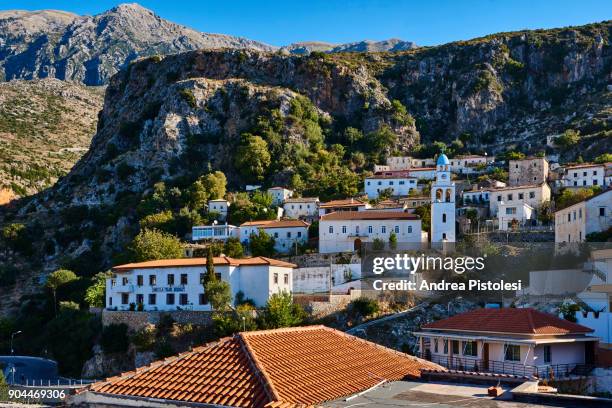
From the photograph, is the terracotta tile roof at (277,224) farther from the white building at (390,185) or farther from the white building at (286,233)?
the white building at (390,185)

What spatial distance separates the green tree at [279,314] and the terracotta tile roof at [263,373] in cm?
2937

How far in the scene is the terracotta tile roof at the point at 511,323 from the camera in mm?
31688

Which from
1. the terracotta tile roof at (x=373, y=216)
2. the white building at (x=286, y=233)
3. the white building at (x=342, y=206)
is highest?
the white building at (x=342, y=206)

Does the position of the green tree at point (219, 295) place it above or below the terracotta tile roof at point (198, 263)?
below

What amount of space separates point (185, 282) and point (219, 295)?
4543 millimetres

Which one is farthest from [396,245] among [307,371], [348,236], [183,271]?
[307,371]

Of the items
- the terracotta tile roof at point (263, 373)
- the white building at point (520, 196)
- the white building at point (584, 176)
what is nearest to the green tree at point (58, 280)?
the white building at point (520, 196)

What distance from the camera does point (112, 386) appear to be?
15.2 metres

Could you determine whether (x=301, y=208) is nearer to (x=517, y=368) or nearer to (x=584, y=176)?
(x=584, y=176)

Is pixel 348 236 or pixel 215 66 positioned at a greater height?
pixel 215 66

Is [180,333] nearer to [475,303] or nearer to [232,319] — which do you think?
[232,319]

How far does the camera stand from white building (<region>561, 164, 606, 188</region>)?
263 feet

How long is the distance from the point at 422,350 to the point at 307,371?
2104 cm

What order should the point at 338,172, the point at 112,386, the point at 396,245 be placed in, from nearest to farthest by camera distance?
the point at 112,386, the point at 396,245, the point at 338,172
